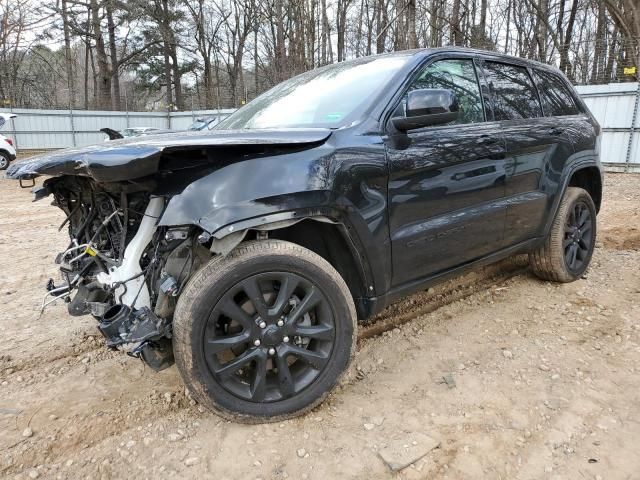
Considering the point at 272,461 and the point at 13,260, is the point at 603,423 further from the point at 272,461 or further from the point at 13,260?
the point at 13,260

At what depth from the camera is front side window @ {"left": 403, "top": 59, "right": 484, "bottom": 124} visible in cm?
301

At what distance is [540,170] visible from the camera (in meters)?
3.61

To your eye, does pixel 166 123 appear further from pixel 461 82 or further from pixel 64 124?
pixel 461 82

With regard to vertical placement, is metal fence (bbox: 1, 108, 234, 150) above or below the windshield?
above

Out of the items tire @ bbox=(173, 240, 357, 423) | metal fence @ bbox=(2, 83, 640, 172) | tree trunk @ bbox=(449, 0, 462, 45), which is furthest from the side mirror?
tree trunk @ bbox=(449, 0, 462, 45)

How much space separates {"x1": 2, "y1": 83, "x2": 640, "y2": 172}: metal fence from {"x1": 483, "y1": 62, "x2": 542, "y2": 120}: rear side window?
23.0 ft

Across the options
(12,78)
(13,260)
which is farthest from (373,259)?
(12,78)

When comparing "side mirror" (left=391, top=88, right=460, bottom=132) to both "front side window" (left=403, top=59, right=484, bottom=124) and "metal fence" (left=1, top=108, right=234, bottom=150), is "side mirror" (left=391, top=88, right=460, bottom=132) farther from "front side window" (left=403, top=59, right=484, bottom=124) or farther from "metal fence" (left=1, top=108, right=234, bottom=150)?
"metal fence" (left=1, top=108, right=234, bottom=150)

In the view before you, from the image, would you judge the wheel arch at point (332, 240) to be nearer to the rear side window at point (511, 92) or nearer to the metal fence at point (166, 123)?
the rear side window at point (511, 92)

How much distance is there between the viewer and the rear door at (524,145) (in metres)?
3.37

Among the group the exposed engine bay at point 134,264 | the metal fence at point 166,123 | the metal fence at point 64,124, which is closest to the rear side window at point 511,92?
the exposed engine bay at point 134,264

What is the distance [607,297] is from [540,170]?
1.21m

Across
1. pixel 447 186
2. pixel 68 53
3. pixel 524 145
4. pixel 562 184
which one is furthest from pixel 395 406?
pixel 68 53

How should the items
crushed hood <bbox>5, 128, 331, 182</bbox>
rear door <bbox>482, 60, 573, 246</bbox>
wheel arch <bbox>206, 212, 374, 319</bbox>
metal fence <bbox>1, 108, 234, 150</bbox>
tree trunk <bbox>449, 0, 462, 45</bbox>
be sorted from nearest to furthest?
1. crushed hood <bbox>5, 128, 331, 182</bbox>
2. wheel arch <bbox>206, 212, 374, 319</bbox>
3. rear door <bbox>482, 60, 573, 246</bbox>
4. tree trunk <bbox>449, 0, 462, 45</bbox>
5. metal fence <bbox>1, 108, 234, 150</bbox>
